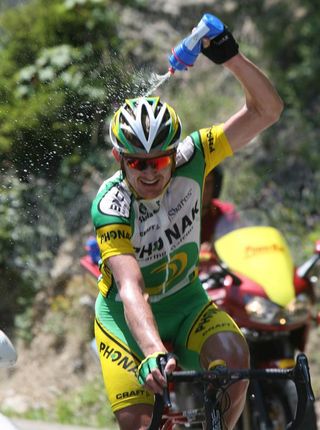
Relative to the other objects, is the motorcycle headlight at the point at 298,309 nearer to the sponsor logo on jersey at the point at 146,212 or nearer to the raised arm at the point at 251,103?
the raised arm at the point at 251,103

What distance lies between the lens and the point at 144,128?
4.75 m

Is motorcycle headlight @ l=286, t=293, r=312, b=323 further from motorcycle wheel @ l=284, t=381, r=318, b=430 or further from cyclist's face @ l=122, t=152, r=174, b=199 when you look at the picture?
cyclist's face @ l=122, t=152, r=174, b=199

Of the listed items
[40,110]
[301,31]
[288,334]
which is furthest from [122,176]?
[301,31]

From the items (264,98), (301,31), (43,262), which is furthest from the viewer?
(301,31)

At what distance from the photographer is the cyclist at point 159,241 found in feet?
15.3

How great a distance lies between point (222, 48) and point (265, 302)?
1697 millimetres

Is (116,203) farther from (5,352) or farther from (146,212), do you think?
(5,352)

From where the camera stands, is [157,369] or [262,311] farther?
[262,311]

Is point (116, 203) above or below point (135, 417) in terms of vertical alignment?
above

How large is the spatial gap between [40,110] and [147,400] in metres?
4.53

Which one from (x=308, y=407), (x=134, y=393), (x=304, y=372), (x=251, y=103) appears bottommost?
(x=304, y=372)

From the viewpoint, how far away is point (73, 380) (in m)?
8.73

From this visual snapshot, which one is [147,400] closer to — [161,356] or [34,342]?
[161,356]

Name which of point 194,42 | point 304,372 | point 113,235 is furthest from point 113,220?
point 304,372
